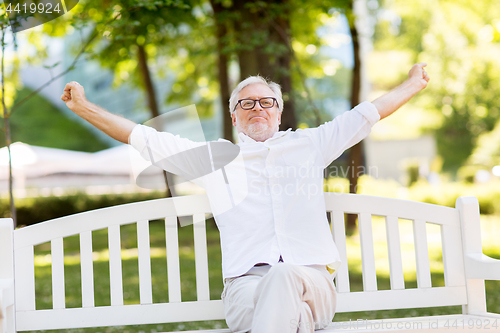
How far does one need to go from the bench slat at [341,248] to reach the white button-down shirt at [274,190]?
0.16m

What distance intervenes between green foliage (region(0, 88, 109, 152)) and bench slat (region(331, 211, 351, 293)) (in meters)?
28.3

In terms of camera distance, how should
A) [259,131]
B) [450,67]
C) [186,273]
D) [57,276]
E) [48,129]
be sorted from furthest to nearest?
[48,129] < [450,67] < [186,273] < [259,131] < [57,276]

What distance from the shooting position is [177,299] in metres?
2.62

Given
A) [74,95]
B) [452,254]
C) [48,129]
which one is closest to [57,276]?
[74,95]

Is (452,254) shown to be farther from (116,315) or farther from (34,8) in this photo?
(34,8)

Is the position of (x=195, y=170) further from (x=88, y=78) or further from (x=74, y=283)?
(x=88, y=78)

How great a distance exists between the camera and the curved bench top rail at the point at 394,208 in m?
2.73

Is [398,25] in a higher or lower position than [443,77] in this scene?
higher

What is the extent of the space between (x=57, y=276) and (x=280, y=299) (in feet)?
4.06

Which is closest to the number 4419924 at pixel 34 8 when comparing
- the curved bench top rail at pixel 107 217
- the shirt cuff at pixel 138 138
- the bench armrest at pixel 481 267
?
the shirt cuff at pixel 138 138

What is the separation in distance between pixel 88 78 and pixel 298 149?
32183 millimetres

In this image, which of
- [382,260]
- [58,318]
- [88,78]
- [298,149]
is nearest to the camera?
[58,318]

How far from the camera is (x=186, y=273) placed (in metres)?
6.52

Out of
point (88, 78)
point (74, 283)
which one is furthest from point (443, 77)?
point (74, 283)
